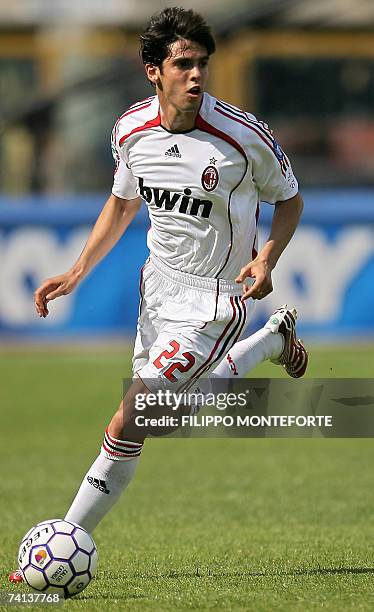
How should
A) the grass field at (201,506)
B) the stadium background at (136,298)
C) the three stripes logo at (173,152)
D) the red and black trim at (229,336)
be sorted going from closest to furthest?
the grass field at (201,506), the three stripes logo at (173,152), the red and black trim at (229,336), the stadium background at (136,298)

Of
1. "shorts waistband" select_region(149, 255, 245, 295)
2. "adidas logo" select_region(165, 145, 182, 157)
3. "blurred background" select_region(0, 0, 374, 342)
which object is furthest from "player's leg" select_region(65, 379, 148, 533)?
"blurred background" select_region(0, 0, 374, 342)

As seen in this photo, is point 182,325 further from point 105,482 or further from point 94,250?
point 105,482

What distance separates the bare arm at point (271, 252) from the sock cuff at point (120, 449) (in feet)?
3.02

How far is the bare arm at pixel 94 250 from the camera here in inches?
269

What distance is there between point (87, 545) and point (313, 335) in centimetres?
1191

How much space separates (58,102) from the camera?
81.0ft

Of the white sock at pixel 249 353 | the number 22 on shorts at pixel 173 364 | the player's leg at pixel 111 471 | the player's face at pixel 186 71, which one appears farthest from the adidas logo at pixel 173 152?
the white sock at pixel 249 353

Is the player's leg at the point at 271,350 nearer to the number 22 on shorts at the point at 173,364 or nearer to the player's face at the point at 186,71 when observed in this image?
the number 22 on shorts at the point at 173,364

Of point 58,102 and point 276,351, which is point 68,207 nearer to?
point 58,102

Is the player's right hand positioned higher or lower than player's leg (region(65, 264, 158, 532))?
higher

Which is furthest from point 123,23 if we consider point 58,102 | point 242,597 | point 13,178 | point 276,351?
point 242,597

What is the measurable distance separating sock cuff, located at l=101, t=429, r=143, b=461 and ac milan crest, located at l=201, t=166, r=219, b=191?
52.4 inches

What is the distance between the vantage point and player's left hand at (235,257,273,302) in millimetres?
6195

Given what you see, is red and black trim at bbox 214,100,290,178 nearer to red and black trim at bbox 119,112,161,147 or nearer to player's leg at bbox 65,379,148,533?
red and black trim at bbox 119,112,161,147
